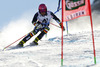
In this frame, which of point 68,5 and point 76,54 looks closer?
point 68,5

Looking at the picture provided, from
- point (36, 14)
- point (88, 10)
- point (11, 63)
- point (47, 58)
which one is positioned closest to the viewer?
point (88, 10)

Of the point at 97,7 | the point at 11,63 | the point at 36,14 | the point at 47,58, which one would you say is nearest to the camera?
the point at 11,63

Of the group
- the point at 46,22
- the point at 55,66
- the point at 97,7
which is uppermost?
the point at 97,7

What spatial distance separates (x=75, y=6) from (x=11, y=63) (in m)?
1.92

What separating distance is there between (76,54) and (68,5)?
1.49 m

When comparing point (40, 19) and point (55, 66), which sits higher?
point (40, 19)

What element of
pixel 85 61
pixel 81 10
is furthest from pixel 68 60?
pixel 81 10

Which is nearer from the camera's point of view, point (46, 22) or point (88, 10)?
point (88, 10)

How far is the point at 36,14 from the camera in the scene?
809cm

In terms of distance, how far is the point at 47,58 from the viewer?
507 cm

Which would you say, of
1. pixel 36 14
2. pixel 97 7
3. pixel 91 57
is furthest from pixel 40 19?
pixel 97 7

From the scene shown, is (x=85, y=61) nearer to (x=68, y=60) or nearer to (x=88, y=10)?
(x=68, y=60)

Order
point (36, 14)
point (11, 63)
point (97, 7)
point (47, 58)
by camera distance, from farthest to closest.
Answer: point (97, 7), point (36, 14), point (47, 58), point (11, 63)

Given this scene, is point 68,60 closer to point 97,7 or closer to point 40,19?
point 40,19
